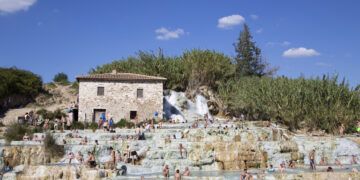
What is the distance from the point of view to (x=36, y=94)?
47.0 meters

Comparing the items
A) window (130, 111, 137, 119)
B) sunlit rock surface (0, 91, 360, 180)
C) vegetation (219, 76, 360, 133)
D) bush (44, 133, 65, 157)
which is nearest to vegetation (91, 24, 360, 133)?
vegetation (219, 76, 360, 133)

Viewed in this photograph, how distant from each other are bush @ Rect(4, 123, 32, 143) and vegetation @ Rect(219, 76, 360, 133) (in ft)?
64.9

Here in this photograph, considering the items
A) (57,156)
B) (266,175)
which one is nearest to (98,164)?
(57,156)

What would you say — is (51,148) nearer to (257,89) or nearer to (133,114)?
(133,114)

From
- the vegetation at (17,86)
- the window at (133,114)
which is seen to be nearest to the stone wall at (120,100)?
the window at (133,114)

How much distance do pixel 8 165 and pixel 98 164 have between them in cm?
507

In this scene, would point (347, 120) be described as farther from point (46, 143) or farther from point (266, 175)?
point (46, 143)

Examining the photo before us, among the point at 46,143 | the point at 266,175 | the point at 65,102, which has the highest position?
the point at 65,102

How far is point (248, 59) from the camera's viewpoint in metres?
56.5

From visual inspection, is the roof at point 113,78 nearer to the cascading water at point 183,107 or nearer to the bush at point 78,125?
the cascading water at point 183,107

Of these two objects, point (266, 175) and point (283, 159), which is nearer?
point (266, 175)

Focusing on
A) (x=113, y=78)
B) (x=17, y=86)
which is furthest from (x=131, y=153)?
(x=17, y=86)

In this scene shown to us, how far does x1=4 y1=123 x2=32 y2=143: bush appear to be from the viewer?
82.6 feet

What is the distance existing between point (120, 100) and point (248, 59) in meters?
27.6
